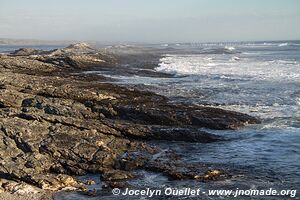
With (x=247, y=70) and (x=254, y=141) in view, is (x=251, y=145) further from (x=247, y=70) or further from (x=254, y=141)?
(x=247, y=70)

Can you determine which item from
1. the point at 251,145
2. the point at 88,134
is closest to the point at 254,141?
the point at 251,145

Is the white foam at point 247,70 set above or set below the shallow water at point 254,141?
above

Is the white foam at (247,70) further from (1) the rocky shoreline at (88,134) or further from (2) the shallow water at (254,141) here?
(1) the rocky shoreline at (88,134)

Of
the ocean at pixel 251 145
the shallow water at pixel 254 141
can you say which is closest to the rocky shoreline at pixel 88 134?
the ocean at pixel 251 145

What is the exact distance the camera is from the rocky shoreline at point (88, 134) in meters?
10.7

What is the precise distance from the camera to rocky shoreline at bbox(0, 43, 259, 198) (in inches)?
421

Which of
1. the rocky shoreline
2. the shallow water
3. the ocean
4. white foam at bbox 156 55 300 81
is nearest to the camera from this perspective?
the ocean

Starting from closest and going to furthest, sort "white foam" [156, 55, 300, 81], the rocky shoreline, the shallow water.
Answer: the shallow water, the rocky shoreline, "white foam" [156, 55, 300, 81]

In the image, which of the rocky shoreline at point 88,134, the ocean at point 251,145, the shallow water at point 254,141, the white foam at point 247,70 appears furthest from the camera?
the white foam at point 247,70

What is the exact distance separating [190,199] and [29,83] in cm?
1159

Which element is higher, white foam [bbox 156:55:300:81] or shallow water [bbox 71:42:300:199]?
white foam [bbox 156:55:300:81]

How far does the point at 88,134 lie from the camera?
1294 centimetres

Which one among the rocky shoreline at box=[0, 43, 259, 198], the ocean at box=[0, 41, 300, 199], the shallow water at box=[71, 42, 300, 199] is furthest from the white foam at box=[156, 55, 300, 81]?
the rocky shoreline at box=[0, 43, 259, 198]

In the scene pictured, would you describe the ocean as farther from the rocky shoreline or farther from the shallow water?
the rocky shoreline
